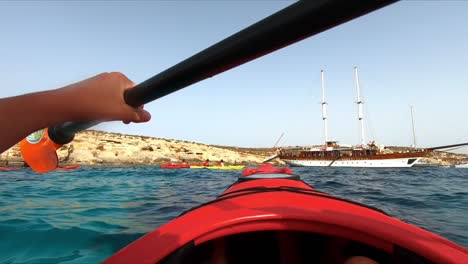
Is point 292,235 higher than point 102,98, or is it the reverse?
point 102,98

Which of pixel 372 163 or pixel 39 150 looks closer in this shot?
pixel 39 150

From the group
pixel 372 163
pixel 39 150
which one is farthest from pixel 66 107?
pixel 372 163

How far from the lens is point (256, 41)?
0.85m

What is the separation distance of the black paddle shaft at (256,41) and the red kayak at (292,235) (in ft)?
3.95

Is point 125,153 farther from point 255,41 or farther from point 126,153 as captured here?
point 255,41

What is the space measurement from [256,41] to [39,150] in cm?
141

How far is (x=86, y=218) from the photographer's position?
6371mm

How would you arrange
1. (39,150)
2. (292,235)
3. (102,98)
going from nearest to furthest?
(102,98), (39,150), (292,235)

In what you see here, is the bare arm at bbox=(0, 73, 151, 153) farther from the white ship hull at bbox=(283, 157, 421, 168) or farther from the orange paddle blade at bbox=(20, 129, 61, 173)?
the white ship hull at bbox=(283, 157, 421, 168)

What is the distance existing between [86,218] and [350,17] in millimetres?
6976

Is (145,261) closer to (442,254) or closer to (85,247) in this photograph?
(442,254)

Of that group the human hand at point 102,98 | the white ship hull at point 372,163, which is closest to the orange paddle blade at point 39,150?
the human hand at point 102,98

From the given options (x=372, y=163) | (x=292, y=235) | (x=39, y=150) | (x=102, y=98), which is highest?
(x=372, y=163)

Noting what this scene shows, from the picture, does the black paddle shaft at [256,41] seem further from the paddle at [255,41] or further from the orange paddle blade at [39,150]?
the orange paddle blade at [39,150]
